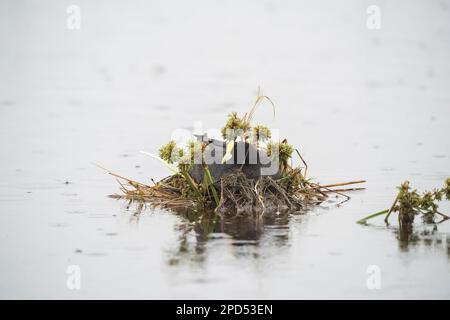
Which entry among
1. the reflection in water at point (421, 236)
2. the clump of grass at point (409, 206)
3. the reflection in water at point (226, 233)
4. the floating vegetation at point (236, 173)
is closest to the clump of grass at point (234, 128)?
the floating vegetation at point (236, 173)

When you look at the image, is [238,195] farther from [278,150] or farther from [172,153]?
[172,153]

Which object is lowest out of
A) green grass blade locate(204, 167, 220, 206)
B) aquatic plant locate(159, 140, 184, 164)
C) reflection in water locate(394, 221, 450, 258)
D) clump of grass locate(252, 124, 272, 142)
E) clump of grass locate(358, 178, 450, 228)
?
reflection in water locate(394, 221, 450, 258)

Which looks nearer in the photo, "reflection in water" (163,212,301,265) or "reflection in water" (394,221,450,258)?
"reflection in water" (163,212,301,265)

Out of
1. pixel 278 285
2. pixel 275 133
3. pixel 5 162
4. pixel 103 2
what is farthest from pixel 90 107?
pixel 103 2

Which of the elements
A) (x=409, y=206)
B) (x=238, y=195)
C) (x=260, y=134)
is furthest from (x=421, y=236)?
(x=260, y=134)

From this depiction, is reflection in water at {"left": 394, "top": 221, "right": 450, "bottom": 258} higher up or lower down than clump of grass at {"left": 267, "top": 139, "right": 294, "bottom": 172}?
lower down

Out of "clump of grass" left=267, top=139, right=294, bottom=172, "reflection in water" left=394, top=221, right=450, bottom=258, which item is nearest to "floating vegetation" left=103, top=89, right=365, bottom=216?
"clump of grass" left=267, top=139, right=294, bottom=172

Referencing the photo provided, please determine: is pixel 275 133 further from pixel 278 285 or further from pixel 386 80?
pixel 386 80

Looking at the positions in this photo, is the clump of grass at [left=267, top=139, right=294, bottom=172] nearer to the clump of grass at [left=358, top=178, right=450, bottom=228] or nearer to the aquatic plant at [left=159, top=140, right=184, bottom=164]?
the aquatic plant at [left=159, top=140, right=184, bottom=164]

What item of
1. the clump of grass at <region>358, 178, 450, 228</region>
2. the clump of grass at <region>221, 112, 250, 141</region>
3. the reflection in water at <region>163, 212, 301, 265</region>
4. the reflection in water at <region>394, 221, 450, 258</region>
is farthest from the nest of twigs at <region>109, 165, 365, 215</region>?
the reflection in water at <region>394, 221, 450, 258</region>
